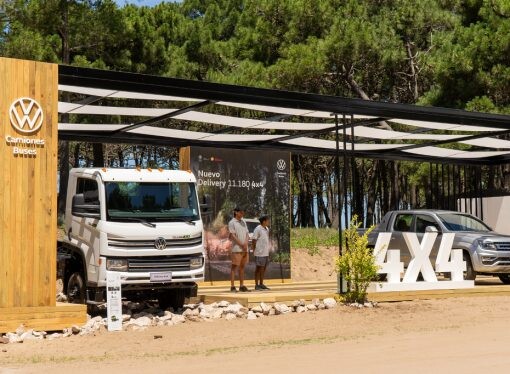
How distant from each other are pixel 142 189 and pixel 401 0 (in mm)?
29144

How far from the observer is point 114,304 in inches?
586

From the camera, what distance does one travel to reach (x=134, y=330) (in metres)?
15.0

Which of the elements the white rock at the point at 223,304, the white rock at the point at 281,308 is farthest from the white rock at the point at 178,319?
the white rock at the point at 281,308

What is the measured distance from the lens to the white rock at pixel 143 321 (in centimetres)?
1545

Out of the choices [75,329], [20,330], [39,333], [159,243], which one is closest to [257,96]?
[159,243]

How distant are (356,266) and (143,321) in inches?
168

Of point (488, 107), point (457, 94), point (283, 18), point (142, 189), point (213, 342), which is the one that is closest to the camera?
point (213, 342)

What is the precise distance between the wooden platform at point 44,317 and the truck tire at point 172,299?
236cm

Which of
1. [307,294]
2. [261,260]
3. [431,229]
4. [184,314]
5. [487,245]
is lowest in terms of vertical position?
[184,314]

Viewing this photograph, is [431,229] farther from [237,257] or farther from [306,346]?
[306,346]

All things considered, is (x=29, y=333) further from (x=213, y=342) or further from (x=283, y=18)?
(x=283, y=18)

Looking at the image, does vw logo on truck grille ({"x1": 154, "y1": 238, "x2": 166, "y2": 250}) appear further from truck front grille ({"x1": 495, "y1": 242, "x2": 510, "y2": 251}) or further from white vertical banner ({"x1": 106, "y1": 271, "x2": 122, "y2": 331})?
truck front grille ({"x1": 495, "y1": 242, "x2": 510, "y2": 251})

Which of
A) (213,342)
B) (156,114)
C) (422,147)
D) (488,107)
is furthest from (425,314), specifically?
(488,107)

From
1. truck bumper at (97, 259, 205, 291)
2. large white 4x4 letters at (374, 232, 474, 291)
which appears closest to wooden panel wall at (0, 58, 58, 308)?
truck bumper at (97, 259, 205, 291)
